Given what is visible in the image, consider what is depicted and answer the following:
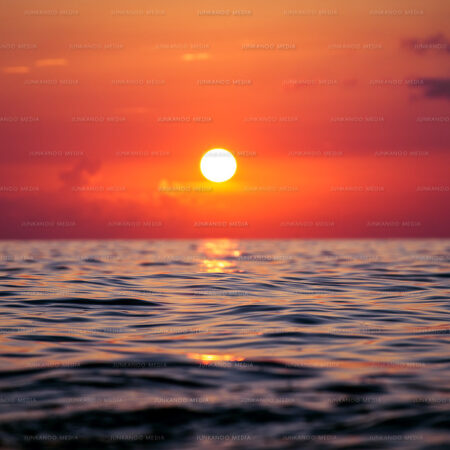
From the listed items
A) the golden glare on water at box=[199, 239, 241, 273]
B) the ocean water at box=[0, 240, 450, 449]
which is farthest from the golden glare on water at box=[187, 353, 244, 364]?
the golden glare on water at box=[199, 239, 241, 273]

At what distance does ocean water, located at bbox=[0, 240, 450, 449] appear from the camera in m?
6.88

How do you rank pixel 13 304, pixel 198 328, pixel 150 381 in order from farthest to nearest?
pixel 13 304 → pixel 198 328 → pixel 150 381

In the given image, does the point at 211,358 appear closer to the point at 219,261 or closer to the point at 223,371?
the point at 223,371

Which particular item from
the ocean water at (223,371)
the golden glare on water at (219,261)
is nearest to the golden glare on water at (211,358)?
the ocean water at (223,371)

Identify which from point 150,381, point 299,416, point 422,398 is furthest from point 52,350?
point 422,398

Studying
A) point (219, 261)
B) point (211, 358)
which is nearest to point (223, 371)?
point (211, 358)

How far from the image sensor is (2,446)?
6457mm

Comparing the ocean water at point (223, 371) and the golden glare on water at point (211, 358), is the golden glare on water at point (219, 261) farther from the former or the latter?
the golden glare on water at point (211, 358)

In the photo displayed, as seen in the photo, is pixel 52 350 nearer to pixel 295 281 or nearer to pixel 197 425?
pixel 197 425

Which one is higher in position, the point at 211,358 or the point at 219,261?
the point at 219,261

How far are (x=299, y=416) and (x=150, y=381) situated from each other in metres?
2.38

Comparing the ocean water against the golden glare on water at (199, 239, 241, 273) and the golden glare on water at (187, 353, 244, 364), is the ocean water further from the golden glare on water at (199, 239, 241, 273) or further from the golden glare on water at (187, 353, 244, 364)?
the golden glare on water at (199, 239, 241, 273)

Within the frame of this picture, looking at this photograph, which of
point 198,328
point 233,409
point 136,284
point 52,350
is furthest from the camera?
point 136,284

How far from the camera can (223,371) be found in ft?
30.5
